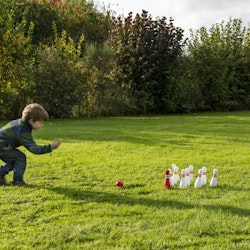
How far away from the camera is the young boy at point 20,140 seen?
16.5 ft

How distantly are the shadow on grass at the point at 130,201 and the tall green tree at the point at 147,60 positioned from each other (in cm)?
1270

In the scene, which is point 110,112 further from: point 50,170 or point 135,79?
point 50,170

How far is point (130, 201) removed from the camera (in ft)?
14.6

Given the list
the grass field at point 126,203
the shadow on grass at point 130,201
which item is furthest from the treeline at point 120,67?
the shadow on grass at point 130,201

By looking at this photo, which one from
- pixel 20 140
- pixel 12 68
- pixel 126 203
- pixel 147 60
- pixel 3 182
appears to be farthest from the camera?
pixel 147 60

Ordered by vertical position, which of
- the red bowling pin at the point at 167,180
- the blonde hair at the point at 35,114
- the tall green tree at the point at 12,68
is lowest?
the red bowling pin at the point at 167,180

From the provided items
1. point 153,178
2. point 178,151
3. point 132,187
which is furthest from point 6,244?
point 178,151

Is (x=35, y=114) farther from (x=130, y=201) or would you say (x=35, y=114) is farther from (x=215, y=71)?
(x=215, y=71)

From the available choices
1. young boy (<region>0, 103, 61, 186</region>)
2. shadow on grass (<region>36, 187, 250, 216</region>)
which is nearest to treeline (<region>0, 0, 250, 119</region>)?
young boy (<region>0, 103, 61, 186</region>)

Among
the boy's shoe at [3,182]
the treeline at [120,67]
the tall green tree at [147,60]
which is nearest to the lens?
the boy's shoe at [3,182]

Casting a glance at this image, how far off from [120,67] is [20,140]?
12.8 m

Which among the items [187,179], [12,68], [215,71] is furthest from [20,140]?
[215,71]

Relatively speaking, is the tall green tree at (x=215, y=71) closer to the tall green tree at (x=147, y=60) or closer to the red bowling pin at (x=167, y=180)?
the tall green tree at (x=147, y=60)

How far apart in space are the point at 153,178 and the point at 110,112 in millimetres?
11776
